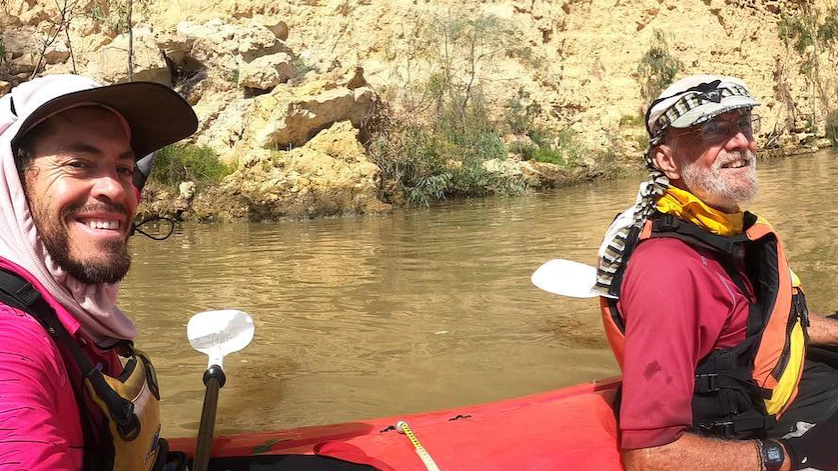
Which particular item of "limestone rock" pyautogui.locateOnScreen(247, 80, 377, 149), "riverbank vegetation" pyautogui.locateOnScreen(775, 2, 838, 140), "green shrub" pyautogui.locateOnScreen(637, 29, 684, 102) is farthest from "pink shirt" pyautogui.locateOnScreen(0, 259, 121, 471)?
"riverbank vegetation" pyautogui.locateOnScreen(775, 2, 838, 140)

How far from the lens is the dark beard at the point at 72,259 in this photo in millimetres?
Answer: 1183

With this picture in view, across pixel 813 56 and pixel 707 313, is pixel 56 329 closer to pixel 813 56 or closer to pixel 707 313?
pixel 707 313

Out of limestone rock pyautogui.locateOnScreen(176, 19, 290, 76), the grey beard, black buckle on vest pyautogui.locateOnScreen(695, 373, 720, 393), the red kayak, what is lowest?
the red kayak

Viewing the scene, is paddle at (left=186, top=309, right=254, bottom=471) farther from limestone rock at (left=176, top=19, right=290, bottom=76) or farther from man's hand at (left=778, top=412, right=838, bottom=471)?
limestone rock at (left=176, top=19, right=290, bottom=76)

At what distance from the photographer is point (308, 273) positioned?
569 centimetres

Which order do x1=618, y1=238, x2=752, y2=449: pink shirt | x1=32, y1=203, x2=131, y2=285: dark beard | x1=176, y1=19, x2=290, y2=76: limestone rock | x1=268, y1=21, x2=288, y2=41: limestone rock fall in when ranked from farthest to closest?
x1=268, y1=21, x2=288, y2=41: limestone rock, x1=176, y1=19, x2=290, y2=76: limestone rock, x1=618, y1=238, x2=752, y2=449: pink shirt, x1=32, y1=203, x2=131, y2=285: dark beard

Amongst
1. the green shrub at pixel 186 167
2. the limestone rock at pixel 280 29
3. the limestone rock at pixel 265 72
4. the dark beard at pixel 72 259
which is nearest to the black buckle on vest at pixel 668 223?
the dark beard at pixel 72 259

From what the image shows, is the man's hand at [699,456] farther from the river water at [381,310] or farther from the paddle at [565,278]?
the river water at [381,310]

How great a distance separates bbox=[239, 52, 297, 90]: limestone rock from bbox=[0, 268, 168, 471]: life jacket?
10.8 meters

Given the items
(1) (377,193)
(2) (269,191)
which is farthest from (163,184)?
(1) (377,193)

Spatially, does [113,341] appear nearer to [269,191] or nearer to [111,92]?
[111,92]

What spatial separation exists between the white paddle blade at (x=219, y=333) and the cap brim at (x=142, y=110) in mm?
850

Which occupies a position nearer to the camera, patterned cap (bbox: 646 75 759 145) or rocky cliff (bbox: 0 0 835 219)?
patterned cap (bbox: 646 75 759 145)

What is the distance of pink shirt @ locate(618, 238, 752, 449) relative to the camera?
5.11 feet
